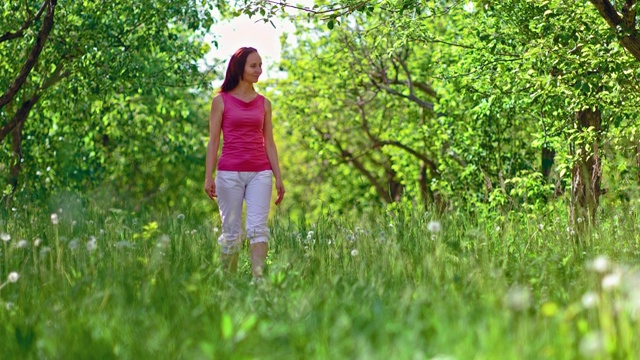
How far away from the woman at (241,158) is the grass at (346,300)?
11.4 inches

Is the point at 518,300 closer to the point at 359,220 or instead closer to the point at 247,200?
the point at 247,200

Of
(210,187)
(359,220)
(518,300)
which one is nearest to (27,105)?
(359,220)

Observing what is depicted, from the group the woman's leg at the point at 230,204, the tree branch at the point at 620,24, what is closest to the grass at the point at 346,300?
the woman's leg at the point at 230,204

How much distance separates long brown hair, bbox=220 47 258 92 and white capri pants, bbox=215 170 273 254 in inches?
28.9

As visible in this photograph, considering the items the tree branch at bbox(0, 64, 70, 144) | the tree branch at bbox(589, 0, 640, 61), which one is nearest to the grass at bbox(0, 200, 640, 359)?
the tree branch at bbox(589, 0, 640, 61)

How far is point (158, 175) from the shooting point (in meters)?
33.6

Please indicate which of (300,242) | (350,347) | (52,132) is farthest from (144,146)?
(350,347)

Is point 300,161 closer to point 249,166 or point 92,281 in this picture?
point 249,166

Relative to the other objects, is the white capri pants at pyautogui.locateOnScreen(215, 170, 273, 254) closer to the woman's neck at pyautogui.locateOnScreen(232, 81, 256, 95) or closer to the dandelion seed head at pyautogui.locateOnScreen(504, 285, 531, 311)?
the woman's neck at pyautogui.locateOnScreen(232, 81, 256, 95)

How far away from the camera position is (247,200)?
7340 millimetres

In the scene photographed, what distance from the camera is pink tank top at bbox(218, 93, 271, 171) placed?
7.30 meters

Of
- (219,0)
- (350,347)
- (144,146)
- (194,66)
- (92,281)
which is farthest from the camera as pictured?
(144,146)

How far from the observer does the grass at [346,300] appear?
367cm

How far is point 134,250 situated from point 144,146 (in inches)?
768
